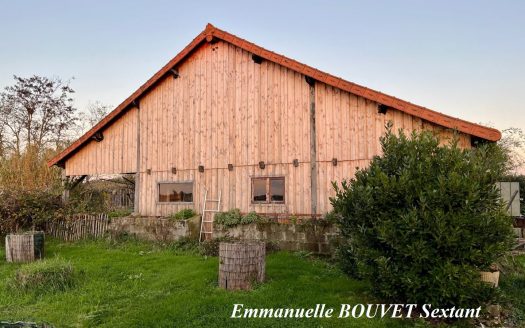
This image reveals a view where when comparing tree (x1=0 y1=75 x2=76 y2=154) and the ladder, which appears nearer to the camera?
the ladder

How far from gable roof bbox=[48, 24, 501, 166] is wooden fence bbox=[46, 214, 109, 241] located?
3.33m

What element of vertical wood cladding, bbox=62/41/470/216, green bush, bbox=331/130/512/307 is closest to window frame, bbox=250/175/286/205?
vertical wood cladding, bbox=62/41/470/216

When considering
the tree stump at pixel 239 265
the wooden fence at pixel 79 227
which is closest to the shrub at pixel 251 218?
the tree stump at pixel 239 265

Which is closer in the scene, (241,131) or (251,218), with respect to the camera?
(251,218)

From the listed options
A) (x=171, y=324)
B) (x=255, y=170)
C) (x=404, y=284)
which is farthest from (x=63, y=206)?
(x=404, y=284)

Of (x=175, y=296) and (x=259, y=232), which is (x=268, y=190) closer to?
(x=259, y=232)

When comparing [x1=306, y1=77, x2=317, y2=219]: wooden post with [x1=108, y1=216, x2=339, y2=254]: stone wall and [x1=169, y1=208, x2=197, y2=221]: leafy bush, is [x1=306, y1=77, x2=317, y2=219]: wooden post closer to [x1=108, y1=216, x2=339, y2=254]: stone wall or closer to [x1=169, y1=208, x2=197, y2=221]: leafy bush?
[x1=108, y1=216, x2=339, y2=254]: stone wall

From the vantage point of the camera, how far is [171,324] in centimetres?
657

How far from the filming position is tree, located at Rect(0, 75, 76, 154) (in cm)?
3062

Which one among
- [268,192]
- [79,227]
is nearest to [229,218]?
[268,192]

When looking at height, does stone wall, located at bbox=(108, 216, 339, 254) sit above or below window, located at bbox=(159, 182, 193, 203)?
below

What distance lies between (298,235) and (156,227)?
592 cm

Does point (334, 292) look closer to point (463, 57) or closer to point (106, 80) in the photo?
point (463, 57)

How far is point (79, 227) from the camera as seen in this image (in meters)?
16.7
